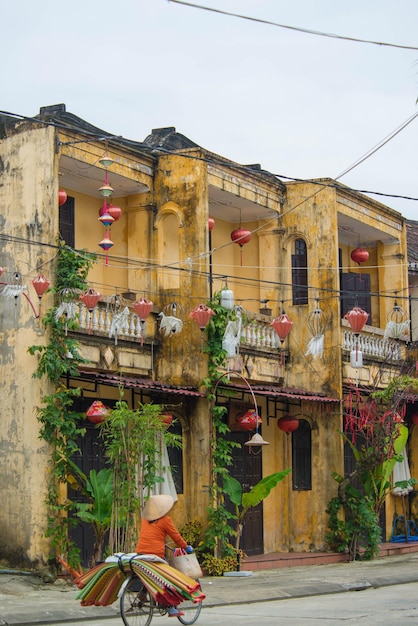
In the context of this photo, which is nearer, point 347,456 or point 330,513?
point 330,513

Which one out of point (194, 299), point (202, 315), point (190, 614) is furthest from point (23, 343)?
point (190, 614)

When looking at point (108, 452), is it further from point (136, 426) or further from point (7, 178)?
point (7, 178)

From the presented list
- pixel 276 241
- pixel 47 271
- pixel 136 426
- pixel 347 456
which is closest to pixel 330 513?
pixel 347 456

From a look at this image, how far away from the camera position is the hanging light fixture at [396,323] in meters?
25.1

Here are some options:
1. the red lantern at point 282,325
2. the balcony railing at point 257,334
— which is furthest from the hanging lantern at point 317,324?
the red lantern at point 282,325

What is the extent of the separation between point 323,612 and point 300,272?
1120 centimetres

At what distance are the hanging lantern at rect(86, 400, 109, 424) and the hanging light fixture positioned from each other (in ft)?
30.5

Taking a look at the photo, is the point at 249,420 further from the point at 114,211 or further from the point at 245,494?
the point at 114,211

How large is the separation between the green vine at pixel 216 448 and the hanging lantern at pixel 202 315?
29 centimetres

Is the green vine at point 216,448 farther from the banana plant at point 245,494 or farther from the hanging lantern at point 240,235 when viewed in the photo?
the hanging lantern at point 240,235

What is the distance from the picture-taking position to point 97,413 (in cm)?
1741

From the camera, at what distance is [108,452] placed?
55.4 feet

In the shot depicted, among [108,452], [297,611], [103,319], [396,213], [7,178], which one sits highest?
[396,213]

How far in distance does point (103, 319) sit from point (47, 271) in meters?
1.88
